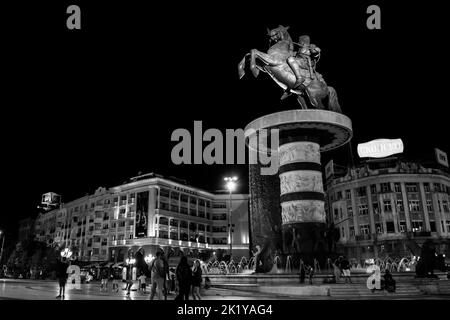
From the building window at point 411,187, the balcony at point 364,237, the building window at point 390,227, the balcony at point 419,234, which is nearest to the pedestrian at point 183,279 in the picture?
the balcony at point 419,234

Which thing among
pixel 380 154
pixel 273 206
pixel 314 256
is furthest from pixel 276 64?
pixel 380 154

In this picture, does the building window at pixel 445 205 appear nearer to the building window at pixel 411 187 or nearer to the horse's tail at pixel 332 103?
the building window at pixel 411 187

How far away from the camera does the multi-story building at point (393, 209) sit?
2387 inches

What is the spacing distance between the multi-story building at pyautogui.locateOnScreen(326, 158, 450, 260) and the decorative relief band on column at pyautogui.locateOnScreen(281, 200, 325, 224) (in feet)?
133

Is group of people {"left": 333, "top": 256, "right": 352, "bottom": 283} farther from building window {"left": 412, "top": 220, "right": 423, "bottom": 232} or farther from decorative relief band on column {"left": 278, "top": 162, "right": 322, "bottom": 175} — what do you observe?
building window {"left": 412, "top": 220, "right": 423, "bottom": 232}

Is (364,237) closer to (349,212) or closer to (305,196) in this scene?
(349,212)

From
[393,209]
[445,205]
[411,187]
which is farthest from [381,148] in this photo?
[445,205]

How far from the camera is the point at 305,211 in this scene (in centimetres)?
2484

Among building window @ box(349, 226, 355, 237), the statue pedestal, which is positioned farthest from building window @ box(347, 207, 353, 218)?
the statue pedestal

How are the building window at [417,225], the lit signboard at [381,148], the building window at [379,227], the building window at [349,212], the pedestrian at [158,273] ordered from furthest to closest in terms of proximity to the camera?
1. the building window at [349,212]
2. the lit signboard at [381,148]
3. the building window at [379,227]
4. the building window at [417,225]
5. the pedestrian at [158,273]

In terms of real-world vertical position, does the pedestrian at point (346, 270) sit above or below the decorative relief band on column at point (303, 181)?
below

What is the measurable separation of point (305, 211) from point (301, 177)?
2107mm

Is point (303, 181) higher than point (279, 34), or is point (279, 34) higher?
point (279, 34)

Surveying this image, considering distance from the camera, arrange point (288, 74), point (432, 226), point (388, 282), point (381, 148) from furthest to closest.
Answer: point (381, 148) → point (432, 226) → point (288, 74) → point (388, 282)
